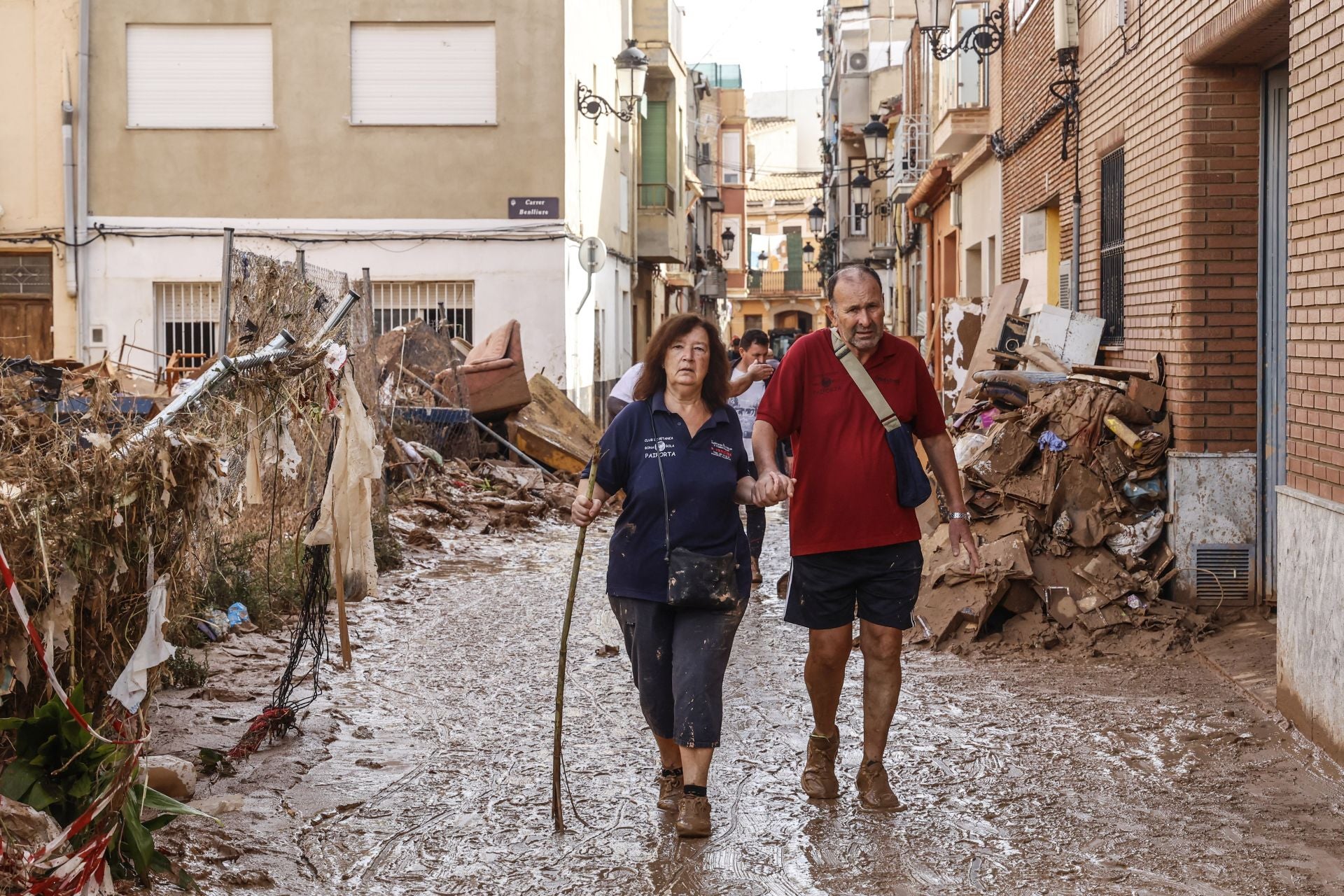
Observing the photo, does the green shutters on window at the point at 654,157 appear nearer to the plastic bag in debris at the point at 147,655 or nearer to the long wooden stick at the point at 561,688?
the long wooden stick at the point at 561,688

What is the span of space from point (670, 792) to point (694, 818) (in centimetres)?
34

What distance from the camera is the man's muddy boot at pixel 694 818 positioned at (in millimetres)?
5207

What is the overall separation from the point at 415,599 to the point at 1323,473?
611 cm

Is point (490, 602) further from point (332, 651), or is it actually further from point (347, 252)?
point (347, 252)

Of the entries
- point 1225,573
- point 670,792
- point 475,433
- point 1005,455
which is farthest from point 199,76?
point 670,792

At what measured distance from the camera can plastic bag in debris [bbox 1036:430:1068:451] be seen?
9148mm

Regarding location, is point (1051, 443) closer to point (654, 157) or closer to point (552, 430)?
point (552, 430)

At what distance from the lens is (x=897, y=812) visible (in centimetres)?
550

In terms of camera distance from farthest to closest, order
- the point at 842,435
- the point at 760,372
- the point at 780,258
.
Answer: the point at 780,258
the point at 760,372
the point at 842,435

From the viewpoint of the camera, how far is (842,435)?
5.66 meters

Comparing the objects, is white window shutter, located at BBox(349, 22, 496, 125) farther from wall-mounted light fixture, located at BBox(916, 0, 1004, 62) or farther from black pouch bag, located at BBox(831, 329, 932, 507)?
black pouch bag, located at BBox(831, 329, 932, 507)

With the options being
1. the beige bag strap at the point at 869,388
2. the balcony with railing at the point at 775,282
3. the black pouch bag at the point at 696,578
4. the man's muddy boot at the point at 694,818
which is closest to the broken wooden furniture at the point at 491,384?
the beige bag strap at the point at 869,388

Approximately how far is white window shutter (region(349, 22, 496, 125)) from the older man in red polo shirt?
15.9 m

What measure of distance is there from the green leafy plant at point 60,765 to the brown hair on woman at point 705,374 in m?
2.22
